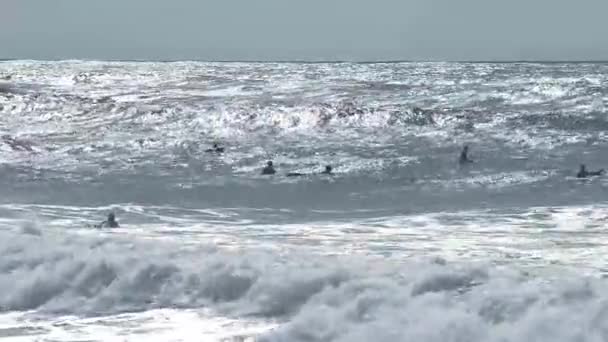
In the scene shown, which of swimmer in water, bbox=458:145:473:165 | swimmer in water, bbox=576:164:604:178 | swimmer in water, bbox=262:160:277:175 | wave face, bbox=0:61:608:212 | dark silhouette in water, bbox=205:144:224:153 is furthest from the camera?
dark silhouette in water, bbox=205:144:224:153

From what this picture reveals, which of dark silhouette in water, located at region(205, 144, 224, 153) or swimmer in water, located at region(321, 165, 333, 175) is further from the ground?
dark silhouette in water, located at region(205, 144, 224, 153)

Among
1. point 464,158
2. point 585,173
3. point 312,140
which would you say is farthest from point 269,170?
point 585,173

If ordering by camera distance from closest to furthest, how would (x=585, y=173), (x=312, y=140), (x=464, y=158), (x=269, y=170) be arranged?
(x=585, y=173) < (x=269, y=170) < (x=464, y=158) < (x=312, y=140)

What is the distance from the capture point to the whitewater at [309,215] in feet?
26.0

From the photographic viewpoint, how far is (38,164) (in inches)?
981

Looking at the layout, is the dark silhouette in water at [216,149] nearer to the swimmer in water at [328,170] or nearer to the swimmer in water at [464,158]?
the swimmer in water at [328,170]

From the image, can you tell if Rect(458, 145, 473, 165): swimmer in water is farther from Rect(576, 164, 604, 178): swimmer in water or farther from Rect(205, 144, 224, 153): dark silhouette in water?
Rect(205, 144, 224, 153): dark silhouette in water

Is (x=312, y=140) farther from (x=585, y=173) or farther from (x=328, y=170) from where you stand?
(x=585, y=173)

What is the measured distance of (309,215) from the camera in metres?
16.9

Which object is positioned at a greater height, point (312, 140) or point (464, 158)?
point (312, 140)

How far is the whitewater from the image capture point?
26.0 feet

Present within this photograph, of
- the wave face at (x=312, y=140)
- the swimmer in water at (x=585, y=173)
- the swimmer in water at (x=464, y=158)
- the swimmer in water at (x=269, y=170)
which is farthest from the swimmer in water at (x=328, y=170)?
the swimmer in water at (x=585, y=173)

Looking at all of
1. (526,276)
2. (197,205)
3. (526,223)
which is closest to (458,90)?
(197,205)

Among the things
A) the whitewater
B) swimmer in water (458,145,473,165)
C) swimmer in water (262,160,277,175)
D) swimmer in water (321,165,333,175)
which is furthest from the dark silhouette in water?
swimmer in water (458,145,473,165)
